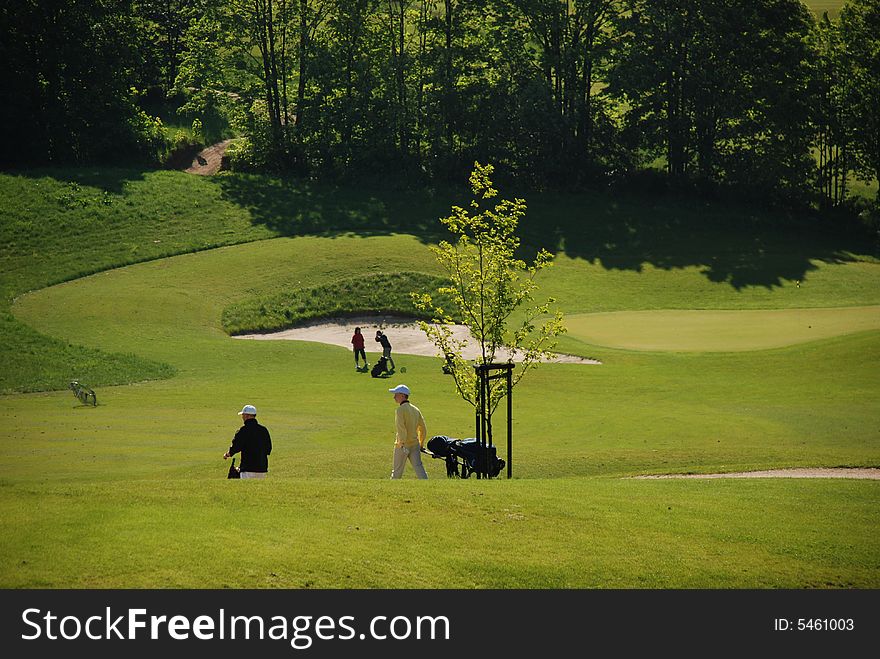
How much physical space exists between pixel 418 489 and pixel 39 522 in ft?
20.8

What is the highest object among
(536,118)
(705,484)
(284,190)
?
(536,118)

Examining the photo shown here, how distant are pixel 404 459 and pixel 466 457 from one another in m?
2.09

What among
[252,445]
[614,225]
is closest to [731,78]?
[614,225]

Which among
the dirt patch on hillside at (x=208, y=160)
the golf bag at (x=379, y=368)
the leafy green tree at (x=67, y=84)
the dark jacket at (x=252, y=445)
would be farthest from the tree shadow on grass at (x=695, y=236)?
the dark jacket at (x=252, y=445)

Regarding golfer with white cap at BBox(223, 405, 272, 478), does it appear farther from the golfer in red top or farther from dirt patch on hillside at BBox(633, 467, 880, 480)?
the golfer in red top

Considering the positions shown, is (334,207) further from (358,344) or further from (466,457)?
(466,457)

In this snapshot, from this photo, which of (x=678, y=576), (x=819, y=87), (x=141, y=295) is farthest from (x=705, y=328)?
(x=678, y=576)

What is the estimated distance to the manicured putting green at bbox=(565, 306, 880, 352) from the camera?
4647 centimetres

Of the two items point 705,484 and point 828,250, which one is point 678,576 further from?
point 828,250

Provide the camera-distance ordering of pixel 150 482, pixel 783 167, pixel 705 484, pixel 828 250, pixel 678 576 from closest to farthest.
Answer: pixel 678 576 → pixel 150 482 → pixel 705 484 → pixel 828 250 → pixel 783 167

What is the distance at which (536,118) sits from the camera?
74.8m

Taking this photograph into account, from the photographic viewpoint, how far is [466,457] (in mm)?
24531

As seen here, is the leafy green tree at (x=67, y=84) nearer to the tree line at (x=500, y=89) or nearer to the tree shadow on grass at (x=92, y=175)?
the tree line at (x=500, y=89)

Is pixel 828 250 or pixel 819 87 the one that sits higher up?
pixel 819 87
